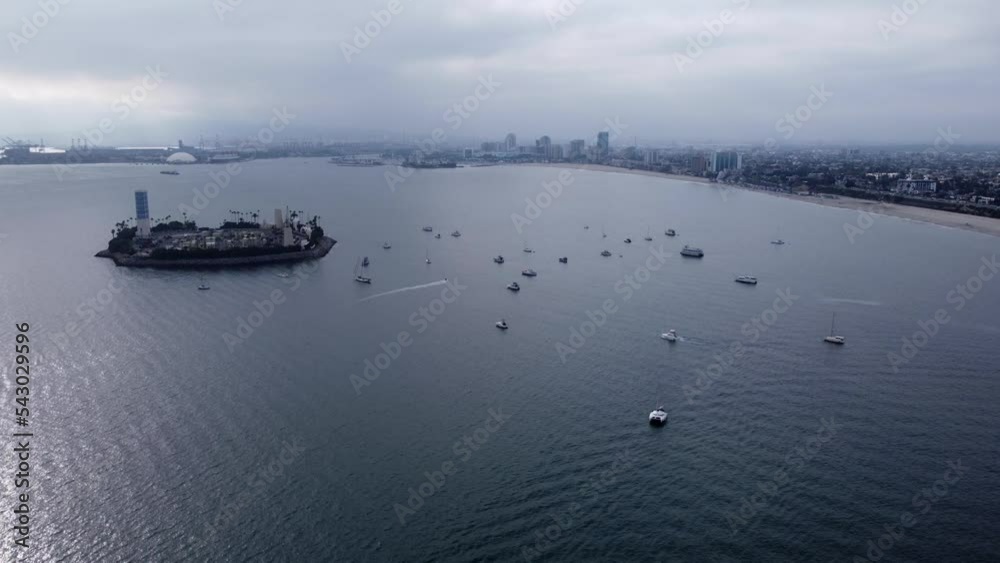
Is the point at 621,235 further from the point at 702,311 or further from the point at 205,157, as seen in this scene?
the point at 205,157

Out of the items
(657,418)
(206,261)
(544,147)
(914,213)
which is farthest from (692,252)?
(544,147)

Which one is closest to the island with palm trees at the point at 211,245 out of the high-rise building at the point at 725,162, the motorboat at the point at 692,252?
the motorboat at the point at 692,252

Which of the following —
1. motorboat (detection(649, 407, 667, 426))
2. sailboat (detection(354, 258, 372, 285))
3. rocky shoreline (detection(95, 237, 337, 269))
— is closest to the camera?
motorboat (detection(649, 407, 667, 426))

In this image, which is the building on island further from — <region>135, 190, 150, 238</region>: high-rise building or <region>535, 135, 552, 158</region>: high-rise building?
<region>535, 135, 552, 158</region>: high-rise building

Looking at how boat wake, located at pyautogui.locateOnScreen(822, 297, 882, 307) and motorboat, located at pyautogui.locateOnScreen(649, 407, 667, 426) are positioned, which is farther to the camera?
boat wake, located at pyautogui.locateOnScreen(822, 297, 882, 307)

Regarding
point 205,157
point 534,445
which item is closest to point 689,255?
point 534,445

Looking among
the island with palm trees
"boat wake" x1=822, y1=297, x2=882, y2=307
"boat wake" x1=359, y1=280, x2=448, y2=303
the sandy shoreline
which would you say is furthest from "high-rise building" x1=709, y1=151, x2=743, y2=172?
"boat wake" x1=359, y1=280, x2=448, y2=303

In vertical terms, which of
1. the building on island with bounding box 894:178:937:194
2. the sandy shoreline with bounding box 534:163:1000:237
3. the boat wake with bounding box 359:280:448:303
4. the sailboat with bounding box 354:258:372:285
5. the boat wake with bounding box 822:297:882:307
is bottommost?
the boat wake with bounding box 359:280:448:303
